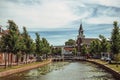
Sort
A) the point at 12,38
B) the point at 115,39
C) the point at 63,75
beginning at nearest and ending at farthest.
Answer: the point at 63,75, the point at 12,38, the point at 115,39

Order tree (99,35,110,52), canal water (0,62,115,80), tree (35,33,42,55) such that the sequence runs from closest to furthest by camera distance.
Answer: canal water (0,62,115,80)
tree (35,33,42,55)
tree (99,35,110,52)

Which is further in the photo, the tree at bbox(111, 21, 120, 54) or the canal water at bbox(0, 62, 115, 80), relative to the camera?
the tree at bbox(111, 21, 120, 54)

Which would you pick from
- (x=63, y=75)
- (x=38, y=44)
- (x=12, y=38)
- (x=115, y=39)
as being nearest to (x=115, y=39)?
(x=115, y=39)

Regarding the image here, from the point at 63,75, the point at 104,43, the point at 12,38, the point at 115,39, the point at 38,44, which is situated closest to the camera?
the point at 63,75

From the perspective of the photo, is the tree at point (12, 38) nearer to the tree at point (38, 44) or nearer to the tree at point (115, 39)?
the tree at point (115, 39)

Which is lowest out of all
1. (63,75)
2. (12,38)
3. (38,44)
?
(63,75)

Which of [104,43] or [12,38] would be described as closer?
[12,38]

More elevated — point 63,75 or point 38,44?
point 38,44

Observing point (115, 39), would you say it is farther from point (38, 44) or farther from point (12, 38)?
point (38, 44)

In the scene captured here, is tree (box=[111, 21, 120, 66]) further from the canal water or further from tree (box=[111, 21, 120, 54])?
the canal water

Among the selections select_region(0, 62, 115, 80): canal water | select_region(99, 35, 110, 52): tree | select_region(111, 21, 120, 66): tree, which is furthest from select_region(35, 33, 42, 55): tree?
select_region(0, 62, 115, 80): canal water

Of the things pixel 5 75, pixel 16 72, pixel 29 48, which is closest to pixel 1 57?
pixel 29 48

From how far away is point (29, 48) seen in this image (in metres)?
82.5

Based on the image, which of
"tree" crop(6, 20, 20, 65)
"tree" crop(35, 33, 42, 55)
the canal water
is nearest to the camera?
the canal water
